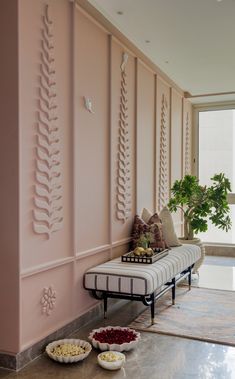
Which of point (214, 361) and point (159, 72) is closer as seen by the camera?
point (214, 361)

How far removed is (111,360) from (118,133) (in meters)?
2.51

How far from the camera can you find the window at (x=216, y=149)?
7738mm

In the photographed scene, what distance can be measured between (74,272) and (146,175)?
224cm

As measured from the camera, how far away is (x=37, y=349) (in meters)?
3.01

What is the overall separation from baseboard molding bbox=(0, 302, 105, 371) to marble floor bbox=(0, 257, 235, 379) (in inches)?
1.7

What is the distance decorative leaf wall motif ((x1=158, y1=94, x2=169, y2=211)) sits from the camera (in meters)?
5.99

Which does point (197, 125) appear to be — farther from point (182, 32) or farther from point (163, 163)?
point (182, 32)

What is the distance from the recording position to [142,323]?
12.3 feet

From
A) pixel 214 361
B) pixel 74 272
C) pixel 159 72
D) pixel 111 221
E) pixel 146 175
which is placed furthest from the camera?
pixel 159 72

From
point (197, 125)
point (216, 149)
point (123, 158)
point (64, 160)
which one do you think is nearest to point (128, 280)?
point (64, 160)

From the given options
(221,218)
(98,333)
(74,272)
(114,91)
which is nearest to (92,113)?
(114,91)

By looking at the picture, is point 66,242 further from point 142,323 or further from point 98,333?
point 142,323

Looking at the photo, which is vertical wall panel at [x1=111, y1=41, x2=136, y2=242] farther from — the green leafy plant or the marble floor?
the marble floor

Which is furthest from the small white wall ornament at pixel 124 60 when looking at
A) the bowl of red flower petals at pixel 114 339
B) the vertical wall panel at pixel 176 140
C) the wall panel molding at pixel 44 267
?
the bowl of red flower petals at pixel 114 339
